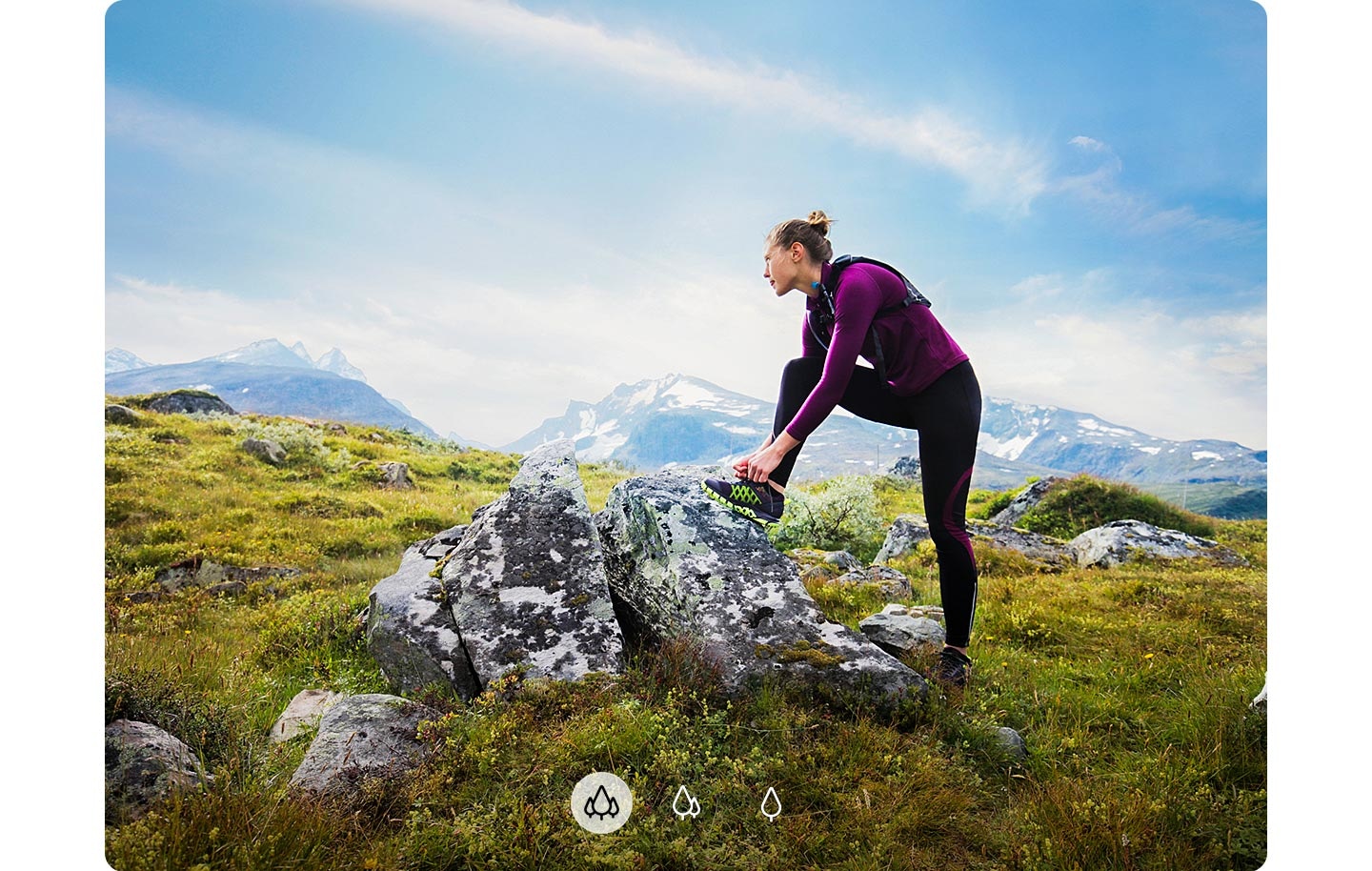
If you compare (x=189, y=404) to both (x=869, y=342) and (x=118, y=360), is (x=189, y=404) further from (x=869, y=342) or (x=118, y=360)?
(x=869, y=342)

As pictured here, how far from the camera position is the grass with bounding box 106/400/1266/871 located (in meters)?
3.32

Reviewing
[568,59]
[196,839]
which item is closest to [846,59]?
[568,59]

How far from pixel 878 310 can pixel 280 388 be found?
4422mm

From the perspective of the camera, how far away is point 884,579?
19.1 ft

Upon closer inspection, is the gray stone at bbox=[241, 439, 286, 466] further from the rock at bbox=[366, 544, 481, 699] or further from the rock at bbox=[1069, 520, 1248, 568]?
the rock at bbox=[1069, 520, 1248, 568]

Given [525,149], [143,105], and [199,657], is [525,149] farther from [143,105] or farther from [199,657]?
[199,657]

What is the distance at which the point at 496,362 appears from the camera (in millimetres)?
5125

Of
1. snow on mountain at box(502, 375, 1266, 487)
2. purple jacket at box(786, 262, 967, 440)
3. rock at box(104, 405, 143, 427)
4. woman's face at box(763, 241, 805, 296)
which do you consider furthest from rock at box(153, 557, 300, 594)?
woman's face at box(763, 241, 805, 296)

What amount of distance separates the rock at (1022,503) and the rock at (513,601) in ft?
14.0

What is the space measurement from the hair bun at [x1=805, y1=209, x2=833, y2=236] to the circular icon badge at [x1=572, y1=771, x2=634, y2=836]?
3607 mm

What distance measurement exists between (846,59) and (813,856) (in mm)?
4930

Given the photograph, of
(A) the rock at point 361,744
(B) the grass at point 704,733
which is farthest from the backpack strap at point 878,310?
(A) the rock at point 361,744

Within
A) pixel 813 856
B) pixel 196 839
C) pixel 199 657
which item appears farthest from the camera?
pixel 199 657

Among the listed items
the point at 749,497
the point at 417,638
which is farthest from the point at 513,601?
the point at 749,497
